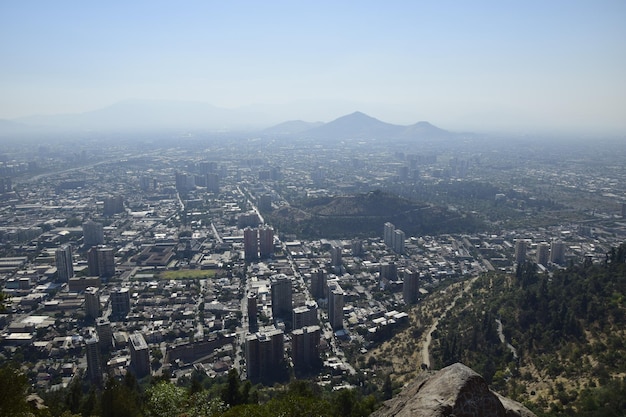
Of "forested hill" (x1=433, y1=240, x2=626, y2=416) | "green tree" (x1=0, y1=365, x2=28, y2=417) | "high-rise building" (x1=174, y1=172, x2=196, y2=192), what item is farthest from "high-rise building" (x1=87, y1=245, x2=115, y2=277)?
"high-rise building" (x1=174, y1=172, x2=196, y2=192)

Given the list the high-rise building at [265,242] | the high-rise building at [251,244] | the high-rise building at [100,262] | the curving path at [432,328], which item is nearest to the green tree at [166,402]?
the curving path at [432,328]

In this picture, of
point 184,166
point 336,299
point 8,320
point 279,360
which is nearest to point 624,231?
point 336,299

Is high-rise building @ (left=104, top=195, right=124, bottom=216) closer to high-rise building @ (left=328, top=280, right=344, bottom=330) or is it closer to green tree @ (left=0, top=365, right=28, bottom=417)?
high-rise building @ (left=328, top=280, right=344, bottom=330)

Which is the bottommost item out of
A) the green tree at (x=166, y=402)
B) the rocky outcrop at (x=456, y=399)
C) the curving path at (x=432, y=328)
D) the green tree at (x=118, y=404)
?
the curving path at (x=432, y=328)

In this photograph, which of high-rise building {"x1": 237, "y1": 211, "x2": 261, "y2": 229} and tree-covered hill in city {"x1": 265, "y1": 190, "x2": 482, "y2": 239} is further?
high-rise building {"x1": 237, "y1": 211, "x2": 261, "y2": 229}

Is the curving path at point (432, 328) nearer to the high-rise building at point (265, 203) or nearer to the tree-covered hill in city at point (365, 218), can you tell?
the tree-covered hill in city at point (365, 218)
